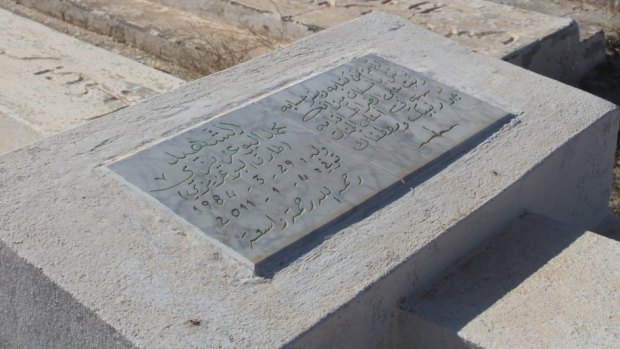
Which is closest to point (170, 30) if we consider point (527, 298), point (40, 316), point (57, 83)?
point (57, 83)

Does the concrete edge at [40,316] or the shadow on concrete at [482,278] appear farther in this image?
the shadow on concrete at [482,278]

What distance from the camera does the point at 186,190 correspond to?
2.55 meters

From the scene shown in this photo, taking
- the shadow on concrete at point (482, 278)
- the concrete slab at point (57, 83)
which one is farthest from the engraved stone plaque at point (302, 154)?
the concrete slab at point (57, 83)

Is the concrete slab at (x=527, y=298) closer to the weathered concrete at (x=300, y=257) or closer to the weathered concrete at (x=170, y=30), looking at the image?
the weathered concrete at (x=300, y=257)

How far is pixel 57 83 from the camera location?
13.9 feet

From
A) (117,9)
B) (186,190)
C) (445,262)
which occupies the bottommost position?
(117,9)

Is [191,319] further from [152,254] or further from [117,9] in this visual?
[117,9]

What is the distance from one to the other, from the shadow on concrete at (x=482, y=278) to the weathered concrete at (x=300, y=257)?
0.15 feet

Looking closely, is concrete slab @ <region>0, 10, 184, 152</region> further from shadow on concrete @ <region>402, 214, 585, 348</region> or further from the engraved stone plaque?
shadow on concrete @ <region>402, 214, 585, 348</region>

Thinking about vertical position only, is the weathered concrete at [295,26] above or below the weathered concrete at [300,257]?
below

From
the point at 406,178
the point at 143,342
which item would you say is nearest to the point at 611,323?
the point at 406,178

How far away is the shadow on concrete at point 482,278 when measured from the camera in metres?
2.44

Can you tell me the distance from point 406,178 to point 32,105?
6.27 ft

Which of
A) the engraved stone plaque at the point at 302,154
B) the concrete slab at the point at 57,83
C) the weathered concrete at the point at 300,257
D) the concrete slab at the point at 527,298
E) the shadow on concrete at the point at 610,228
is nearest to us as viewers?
the weathered concrete at the point at 300,257
